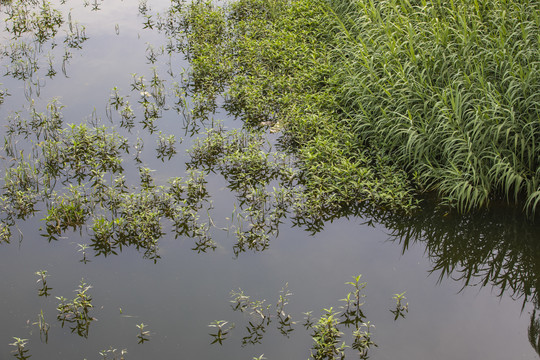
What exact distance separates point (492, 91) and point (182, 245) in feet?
12.5

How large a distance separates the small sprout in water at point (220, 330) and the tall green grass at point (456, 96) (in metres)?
2.77

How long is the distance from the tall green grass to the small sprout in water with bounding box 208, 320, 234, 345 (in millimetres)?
2765

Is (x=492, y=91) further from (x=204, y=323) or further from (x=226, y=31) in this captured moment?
(x=226, y=31)

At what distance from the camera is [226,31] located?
10719 mm

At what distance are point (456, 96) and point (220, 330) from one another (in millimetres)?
3577

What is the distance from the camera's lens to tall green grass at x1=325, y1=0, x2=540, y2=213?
6.11 metres

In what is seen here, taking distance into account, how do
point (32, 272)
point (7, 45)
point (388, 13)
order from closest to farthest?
point (32, 272) → point (388, 13) → point (7, 45)

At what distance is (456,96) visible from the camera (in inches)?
246

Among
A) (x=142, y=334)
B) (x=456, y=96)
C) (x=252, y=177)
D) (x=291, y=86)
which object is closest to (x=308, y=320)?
(x=142, y=334)

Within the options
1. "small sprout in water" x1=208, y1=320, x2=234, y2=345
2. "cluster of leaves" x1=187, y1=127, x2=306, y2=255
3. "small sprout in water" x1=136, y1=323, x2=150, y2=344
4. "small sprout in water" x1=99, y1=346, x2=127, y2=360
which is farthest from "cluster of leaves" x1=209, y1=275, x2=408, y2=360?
"cluster of leaves" x1=187, y1=127, x2=306, y2=255

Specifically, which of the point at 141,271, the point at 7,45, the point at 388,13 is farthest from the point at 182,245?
the point at 7,45

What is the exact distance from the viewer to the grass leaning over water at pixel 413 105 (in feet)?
20.2

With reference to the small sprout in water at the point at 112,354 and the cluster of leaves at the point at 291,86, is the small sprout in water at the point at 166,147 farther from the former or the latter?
the small sprout in water at the point at 112,354

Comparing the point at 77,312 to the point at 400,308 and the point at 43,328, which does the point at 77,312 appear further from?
the point at 400,308
